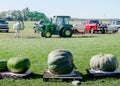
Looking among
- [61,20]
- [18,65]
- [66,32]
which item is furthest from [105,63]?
[61,20]

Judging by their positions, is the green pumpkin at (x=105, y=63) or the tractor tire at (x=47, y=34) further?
the tractor tire at (x=47, y=34)

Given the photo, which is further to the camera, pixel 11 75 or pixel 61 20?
pixel 61 20

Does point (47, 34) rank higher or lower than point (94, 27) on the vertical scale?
higher

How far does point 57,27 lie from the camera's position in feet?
104

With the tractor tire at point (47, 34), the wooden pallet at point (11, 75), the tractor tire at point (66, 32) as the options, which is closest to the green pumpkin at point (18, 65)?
Answer: the wooden pallet at point (11, 75)

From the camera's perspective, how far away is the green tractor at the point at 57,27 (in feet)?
101

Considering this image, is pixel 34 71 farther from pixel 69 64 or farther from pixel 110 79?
pixel 110 79

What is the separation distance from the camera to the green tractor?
30.8 meters

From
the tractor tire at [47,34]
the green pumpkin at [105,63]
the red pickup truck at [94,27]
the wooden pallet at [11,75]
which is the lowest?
the red pickup truck at [94,27]

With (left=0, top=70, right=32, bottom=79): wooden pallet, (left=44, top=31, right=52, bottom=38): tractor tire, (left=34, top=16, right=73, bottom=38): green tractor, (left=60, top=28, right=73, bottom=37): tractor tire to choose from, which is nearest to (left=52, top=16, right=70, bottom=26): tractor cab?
(left=34, top=16, right=73, bottom=38): green tractor

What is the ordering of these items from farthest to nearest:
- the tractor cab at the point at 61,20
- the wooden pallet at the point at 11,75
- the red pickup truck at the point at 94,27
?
the red pickup truck at the point at 94,27 < the tractor cab at the point at 61,20 < the wooden pallet at the point at 11,75

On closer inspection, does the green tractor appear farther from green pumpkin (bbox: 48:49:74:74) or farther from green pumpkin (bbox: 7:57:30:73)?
green pumpkin (bbox: 48:49:74:74)

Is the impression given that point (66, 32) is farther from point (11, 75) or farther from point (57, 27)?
point (11, 75)

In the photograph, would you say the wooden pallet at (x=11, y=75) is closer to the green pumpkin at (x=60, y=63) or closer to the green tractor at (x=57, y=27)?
the green pumpkin at (x=60, y=63)
